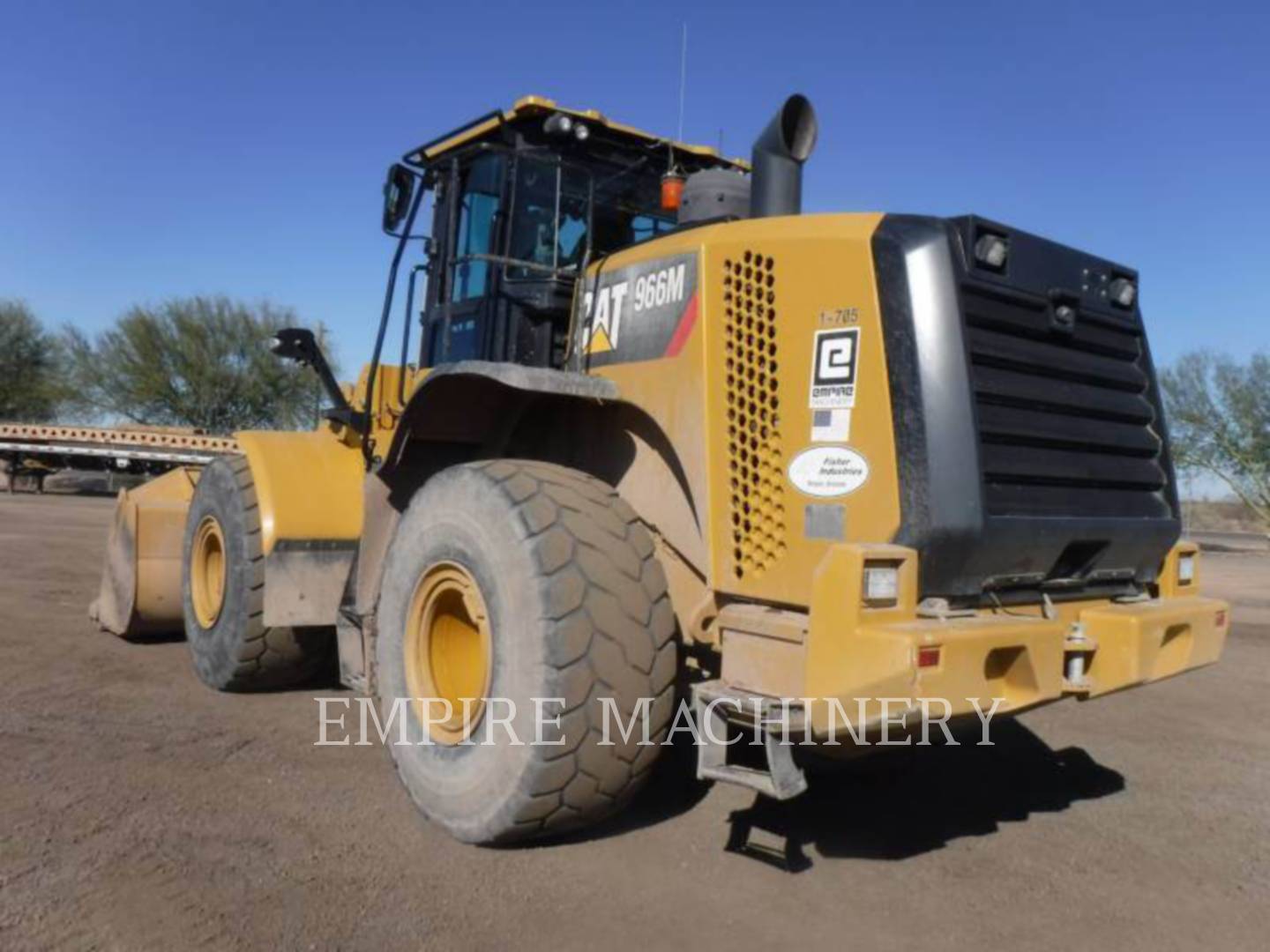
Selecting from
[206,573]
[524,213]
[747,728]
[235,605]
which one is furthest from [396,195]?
[747,728]

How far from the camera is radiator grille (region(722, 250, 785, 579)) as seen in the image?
3604 millimetres

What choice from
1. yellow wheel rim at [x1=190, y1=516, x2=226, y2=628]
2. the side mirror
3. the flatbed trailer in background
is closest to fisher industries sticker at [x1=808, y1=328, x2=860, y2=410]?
the side mirror

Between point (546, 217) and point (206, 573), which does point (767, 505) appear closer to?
point (546, 217)

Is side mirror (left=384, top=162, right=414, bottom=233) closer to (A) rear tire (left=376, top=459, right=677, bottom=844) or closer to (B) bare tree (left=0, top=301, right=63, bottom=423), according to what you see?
(A) rear tire (left=376, top=459, right=677, bottom=844)

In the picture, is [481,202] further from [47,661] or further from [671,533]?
[47,661]

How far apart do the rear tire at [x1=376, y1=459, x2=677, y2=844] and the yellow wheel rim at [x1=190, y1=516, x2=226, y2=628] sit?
2881 millimetres

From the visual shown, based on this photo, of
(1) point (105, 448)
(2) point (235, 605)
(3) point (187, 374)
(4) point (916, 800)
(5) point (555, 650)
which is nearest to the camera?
(5) point (555, 650)

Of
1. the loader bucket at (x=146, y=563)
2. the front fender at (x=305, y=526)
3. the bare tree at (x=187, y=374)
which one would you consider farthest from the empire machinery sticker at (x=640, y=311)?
the bare tree at (x=187, y=374)

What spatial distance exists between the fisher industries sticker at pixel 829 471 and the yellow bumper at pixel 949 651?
1.01 ft

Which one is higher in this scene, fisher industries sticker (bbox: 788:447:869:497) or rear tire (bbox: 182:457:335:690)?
fisher industries sticker (bbox: 788:447:869:497)

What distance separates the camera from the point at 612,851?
150 inches

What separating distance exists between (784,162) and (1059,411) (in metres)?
1.48

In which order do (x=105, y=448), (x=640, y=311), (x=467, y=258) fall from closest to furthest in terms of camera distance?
1. (x=640, y=311)
2. (x=467, y=258)
3. (x=105, y=448)

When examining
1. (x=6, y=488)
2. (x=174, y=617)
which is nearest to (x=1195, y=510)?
(x=6, y=488)
